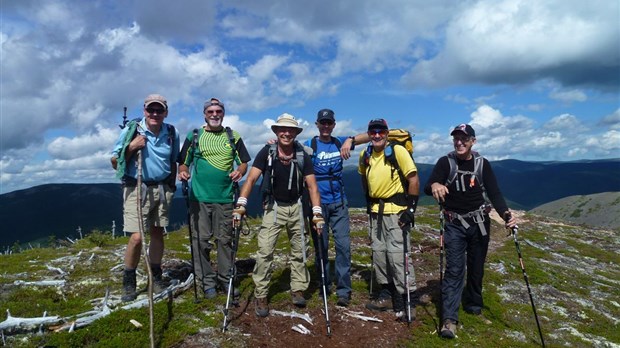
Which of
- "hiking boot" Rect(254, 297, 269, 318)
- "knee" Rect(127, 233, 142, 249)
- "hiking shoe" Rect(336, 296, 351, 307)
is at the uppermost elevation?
"knee" Rect(127, 233, 142, 249)

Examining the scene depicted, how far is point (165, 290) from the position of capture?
9945mm

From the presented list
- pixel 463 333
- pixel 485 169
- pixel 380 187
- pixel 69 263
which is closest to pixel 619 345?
pixel 463 333

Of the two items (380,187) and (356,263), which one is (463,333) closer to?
(380,187)

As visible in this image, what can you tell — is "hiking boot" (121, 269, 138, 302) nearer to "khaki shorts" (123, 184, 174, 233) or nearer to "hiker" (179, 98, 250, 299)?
"khaki shorts" (123, 184, 174, 233)

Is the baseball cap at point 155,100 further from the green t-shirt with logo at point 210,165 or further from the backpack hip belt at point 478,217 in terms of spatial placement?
the backpack hip belt at point 478,217

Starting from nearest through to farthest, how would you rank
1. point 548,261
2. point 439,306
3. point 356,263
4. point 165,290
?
point 165,290, point 439,306, point 356,263, point 548,261

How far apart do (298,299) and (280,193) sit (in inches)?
112

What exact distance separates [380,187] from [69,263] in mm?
11976

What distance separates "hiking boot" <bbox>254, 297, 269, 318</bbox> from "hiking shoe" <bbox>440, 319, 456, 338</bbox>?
4267mm

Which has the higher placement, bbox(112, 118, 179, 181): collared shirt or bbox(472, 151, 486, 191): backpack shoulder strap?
bbox(112, 118, 179, 181): collared shirt

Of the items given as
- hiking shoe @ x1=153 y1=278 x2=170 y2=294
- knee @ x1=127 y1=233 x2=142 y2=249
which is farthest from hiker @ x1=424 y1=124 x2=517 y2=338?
hiking shoe @ x1=153 y1=278 x2=170 y2=294

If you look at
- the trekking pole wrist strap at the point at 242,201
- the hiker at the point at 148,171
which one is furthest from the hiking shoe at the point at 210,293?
the trekking pole wrist strap at the point at 242,201

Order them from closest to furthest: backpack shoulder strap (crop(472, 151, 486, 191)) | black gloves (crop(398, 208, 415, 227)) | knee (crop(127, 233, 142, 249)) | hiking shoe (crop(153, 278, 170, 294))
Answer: knee (crop(127, 233, 142, 249))
black gloves (crop(398, 208, 415, 227))
backpack shoulder strap (crop(472, 151, 486, 191))
hiking shoe (crop(153, 278, 170, 294))

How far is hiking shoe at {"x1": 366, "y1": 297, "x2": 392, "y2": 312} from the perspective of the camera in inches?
403
